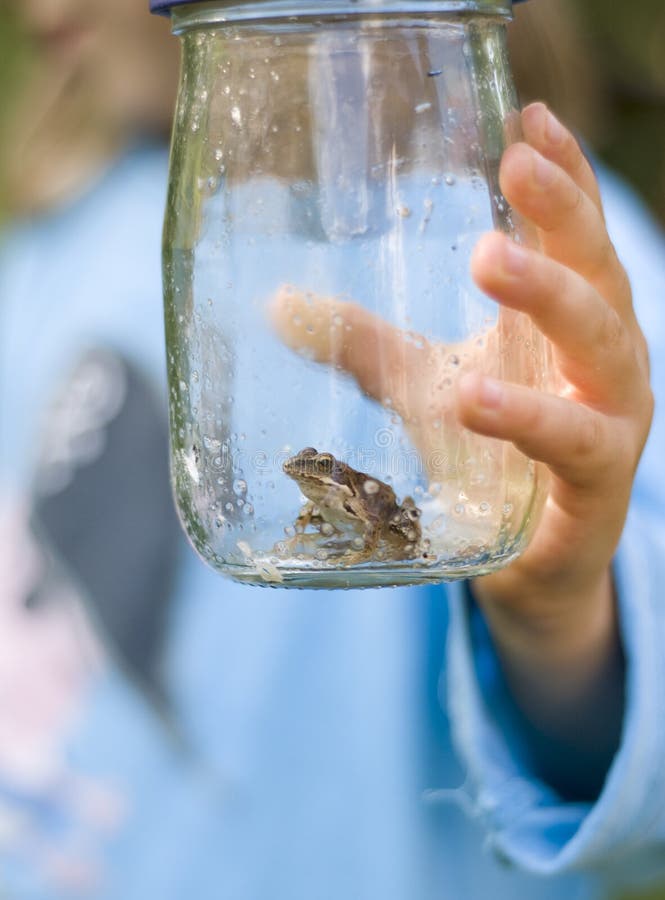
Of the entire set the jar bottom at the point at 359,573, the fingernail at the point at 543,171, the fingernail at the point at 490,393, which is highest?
the fingernail at the point at 543,171

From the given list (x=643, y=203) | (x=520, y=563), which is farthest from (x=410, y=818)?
(x=643, y=203)

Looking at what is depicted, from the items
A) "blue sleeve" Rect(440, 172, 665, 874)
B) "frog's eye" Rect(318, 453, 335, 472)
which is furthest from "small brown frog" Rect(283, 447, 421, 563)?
"blue sleeve" Rect(440, 172, 665, 874)

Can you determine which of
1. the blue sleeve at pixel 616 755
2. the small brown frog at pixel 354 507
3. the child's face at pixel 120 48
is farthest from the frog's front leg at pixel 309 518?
the child's face at pixel 120 48

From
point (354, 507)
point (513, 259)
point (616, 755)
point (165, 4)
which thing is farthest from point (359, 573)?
point (616, 755)

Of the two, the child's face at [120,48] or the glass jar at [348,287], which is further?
the child's face at [120,48]

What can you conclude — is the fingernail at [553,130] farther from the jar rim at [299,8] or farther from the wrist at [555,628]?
the wrist at [555,628]

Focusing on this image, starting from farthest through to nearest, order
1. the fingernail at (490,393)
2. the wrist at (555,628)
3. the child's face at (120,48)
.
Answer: the child's face at (120,48)
the wrist at (555,628)
the fingernail at (490,393)

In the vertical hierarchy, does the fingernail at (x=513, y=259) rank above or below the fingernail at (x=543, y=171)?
below

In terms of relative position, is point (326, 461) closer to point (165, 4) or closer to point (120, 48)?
point (165, 4)
